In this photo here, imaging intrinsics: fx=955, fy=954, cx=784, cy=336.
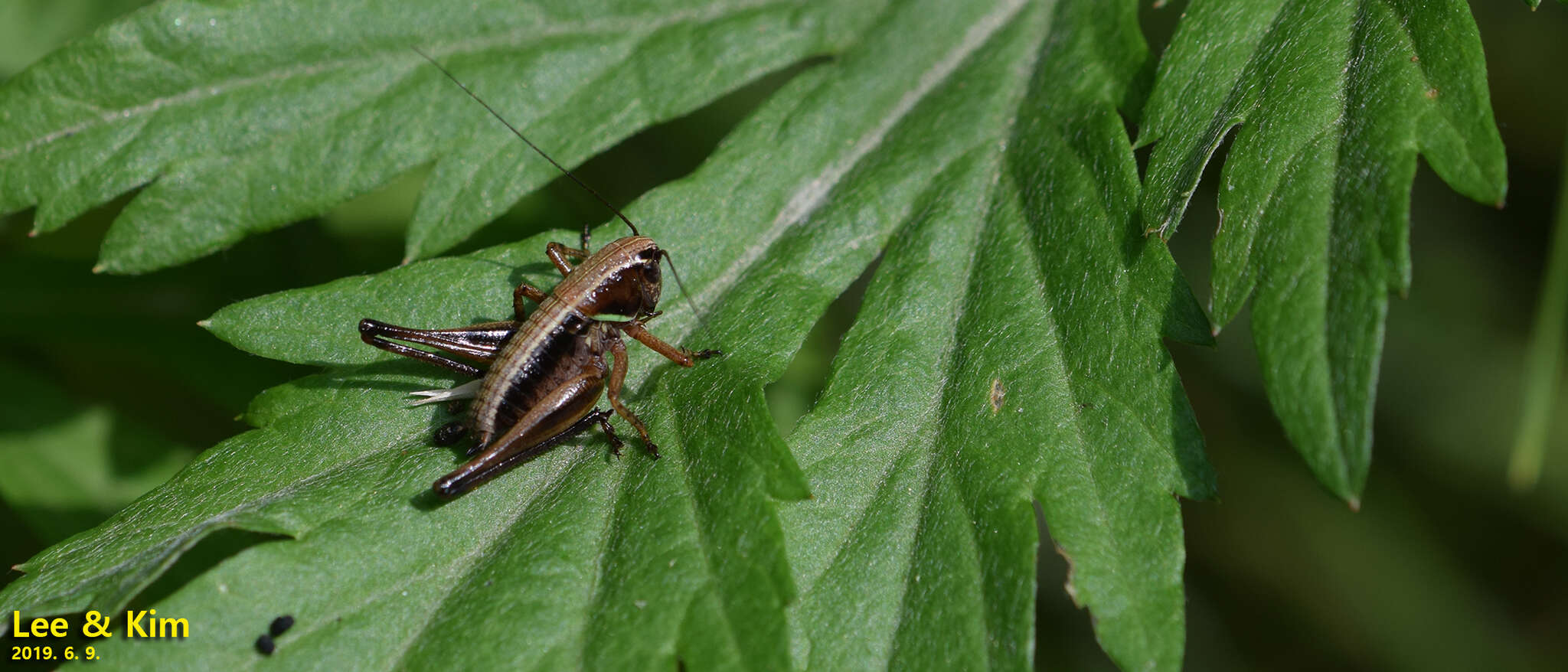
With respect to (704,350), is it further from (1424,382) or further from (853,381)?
(1424,382)

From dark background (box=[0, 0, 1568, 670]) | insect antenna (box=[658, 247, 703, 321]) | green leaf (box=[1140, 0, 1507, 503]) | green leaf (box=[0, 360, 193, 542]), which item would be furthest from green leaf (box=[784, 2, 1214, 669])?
green leaf (box=[0, 360, 193, 542])

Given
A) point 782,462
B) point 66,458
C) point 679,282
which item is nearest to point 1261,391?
point 679,282

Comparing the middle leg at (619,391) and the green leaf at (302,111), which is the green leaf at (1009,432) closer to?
the middle leg at (619,391)

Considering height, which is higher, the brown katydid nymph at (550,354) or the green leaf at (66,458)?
the green leaf at (66,458)

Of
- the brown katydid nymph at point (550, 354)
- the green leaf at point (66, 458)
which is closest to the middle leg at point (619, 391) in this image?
the brown katydid nymph at point (550, 354)

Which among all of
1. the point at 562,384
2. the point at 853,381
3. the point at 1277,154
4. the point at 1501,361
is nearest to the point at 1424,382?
the point at 1501,361

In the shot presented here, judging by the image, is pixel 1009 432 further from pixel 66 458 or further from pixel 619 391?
pixel 66 458
